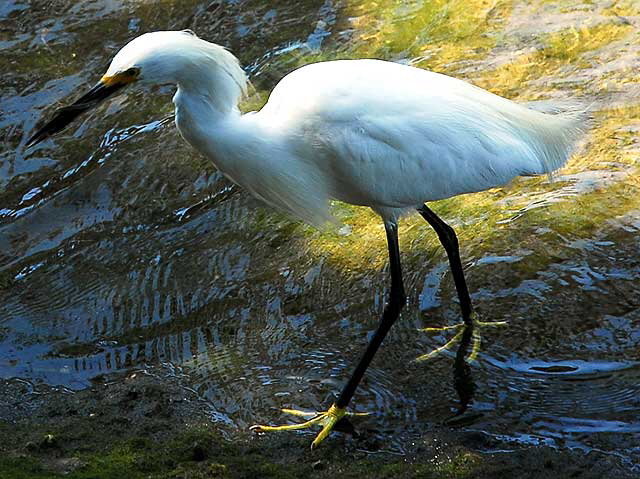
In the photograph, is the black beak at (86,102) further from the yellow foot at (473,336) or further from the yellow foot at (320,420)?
the yellow foot at (473,336)

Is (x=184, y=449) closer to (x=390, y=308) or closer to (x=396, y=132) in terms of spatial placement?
(x=390, y=308)

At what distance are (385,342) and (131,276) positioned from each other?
128 cm

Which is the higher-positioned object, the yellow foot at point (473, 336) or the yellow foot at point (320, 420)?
the yellow foot at point (320, 420)

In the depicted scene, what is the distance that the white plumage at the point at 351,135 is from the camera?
336 centimetres

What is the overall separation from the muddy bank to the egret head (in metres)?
1.05

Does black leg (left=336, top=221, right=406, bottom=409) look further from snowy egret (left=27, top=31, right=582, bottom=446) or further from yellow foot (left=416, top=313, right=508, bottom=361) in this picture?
yellow foot (left=416, top=313, right=508, bottom=361)

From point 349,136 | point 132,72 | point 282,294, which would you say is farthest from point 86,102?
point 282,294

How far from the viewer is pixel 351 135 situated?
341 cm

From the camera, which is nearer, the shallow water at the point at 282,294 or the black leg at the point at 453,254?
the shallow water at the point at 282,294

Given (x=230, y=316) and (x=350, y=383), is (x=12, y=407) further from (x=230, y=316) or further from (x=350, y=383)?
(x=350, y=383)

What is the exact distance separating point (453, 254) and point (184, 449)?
1.37 metres

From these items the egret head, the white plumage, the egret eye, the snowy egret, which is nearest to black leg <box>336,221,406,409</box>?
the snowy egret

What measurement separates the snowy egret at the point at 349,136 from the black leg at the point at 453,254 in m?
0.21

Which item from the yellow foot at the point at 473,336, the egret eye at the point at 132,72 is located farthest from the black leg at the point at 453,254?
the egret eye at the point at 132,72
